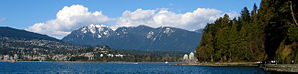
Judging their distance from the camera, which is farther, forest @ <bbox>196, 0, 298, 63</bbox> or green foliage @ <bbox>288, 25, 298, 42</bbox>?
forest @ <bbox>196, 0, 298, 63</bbox>

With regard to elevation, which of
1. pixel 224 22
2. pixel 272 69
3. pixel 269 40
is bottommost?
pixel 272 69

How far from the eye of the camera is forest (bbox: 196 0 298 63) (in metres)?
69.6

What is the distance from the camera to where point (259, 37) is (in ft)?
340

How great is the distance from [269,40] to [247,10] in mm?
61922

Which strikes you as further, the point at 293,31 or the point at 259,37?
the point at 259,37

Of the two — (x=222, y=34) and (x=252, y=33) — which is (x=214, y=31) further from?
(x=252, y=33)

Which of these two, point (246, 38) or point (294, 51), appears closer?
point (294, 51)

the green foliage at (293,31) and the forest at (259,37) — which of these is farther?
the forest at (259,37)

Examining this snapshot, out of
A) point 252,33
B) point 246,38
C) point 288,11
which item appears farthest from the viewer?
point 246,38

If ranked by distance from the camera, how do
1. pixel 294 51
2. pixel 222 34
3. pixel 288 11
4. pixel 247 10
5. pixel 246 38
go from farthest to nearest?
pixel 247 10 → pixel 222 34 → pixel 246 38 → pixel 294 51 → pixel 288 11

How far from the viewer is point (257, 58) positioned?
389 ft

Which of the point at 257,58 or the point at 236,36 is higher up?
the point at 236,36

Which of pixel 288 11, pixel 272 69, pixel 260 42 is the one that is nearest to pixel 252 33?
pixel 260 42

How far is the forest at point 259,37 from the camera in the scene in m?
69.6
